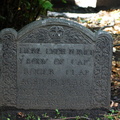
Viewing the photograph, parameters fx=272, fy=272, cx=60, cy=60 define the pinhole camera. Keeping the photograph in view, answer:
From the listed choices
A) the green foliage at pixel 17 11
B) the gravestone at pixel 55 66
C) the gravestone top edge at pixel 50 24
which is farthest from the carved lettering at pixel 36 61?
the green foliage at pixel 17 11

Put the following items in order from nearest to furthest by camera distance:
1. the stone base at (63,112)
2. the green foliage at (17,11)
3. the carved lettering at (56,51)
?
the carved lettering at (56,51) < the stone base at (63,112) < the green foliage at (17,11)

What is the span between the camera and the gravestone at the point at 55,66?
12.1 ft

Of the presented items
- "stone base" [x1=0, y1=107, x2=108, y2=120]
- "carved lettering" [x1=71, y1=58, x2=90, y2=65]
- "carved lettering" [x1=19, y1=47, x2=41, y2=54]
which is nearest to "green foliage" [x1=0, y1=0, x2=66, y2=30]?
"carved lettering" [x1=19, y1=47, x2=41, y2=54]

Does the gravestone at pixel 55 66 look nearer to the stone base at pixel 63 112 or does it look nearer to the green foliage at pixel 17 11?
the stone base at pixel 63 112

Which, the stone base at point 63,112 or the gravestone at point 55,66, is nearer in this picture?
the gravestone at point 55,66

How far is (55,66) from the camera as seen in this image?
3.82 metres

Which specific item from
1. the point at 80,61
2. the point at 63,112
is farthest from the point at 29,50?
the point at 63,112

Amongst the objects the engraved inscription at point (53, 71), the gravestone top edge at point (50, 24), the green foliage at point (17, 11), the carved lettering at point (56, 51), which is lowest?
the engraved inscription at point (53, 71)

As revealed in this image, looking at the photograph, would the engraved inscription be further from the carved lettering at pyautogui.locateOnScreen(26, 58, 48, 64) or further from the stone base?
the stone base

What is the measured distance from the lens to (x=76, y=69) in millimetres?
3842

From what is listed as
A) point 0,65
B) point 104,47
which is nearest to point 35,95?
point 0,65

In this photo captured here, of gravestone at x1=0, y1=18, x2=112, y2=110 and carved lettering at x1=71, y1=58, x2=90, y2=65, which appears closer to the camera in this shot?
gravestone at x1=0, y1=18, x2=112, y2=110

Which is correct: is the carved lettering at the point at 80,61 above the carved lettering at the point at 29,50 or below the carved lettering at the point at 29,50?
below

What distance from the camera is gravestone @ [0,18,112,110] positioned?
3.70m
